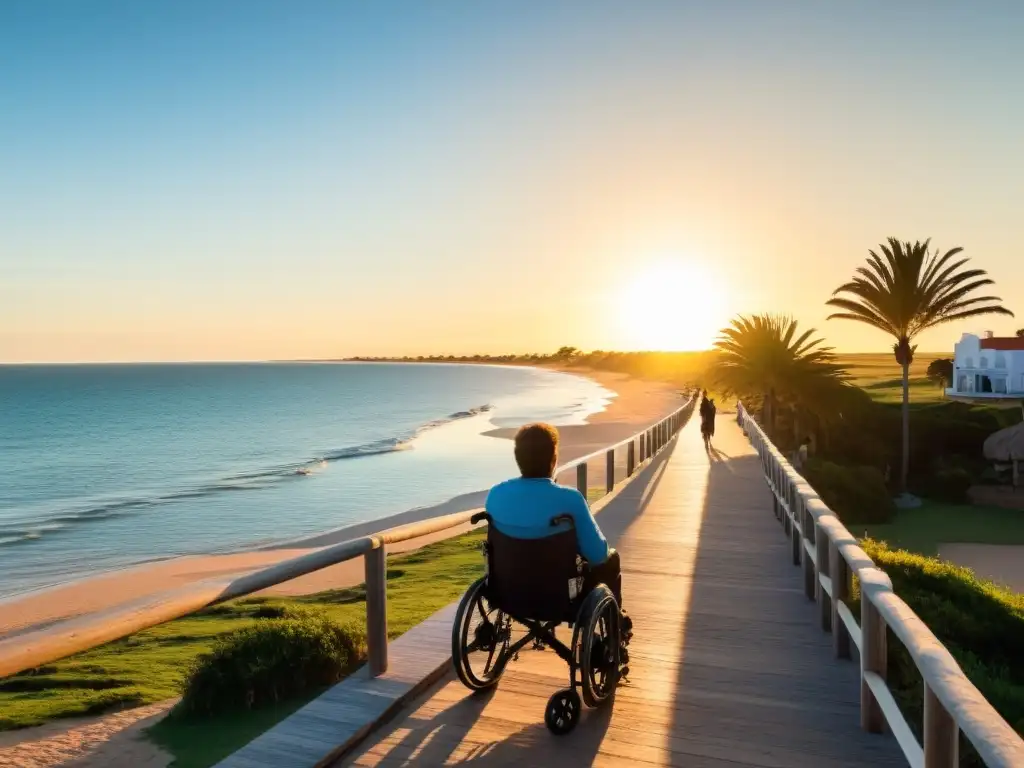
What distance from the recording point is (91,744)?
25.0 ft

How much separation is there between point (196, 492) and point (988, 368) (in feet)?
153

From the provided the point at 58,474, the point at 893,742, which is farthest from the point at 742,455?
the point at 58,474

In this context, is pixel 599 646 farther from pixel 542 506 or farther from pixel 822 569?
pixel 822 569

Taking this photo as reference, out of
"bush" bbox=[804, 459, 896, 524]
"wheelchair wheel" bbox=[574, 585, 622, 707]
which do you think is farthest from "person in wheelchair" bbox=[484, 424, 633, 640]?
"bush" bbox=[804, 459, 896, 524]

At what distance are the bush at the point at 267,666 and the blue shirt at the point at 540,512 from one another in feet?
16.3

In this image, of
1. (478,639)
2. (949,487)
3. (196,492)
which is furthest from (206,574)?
(949,487)

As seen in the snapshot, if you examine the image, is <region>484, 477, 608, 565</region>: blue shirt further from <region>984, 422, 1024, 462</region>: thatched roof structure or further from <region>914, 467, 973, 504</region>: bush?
<region>984, 422, 1024, 462</region>: thatched roof structure

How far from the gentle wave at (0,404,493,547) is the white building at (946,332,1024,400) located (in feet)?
119

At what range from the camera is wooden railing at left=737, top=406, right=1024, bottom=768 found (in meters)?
2.05

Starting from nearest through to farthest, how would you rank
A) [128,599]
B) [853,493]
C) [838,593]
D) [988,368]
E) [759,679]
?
[759,679]
[838,593]
[128,599]
[853,493]
[988,368]

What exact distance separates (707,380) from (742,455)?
13.3 meters

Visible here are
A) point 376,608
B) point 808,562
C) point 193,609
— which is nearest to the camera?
point 193,609

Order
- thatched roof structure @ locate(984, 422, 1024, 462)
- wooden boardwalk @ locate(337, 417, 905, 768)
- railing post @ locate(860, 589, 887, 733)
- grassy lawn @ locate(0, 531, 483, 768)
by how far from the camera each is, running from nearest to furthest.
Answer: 1. railing post @ locate(860, 589, 887, 733)
2. wooden boardwalk @ locate(337, 417, 905, 768)
3. grassy lawn @ locate(0, 531, 483, 768)
4. thatched roof structure @ locate(984, 422, 1024, 462)

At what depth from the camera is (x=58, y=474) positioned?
43.4m
